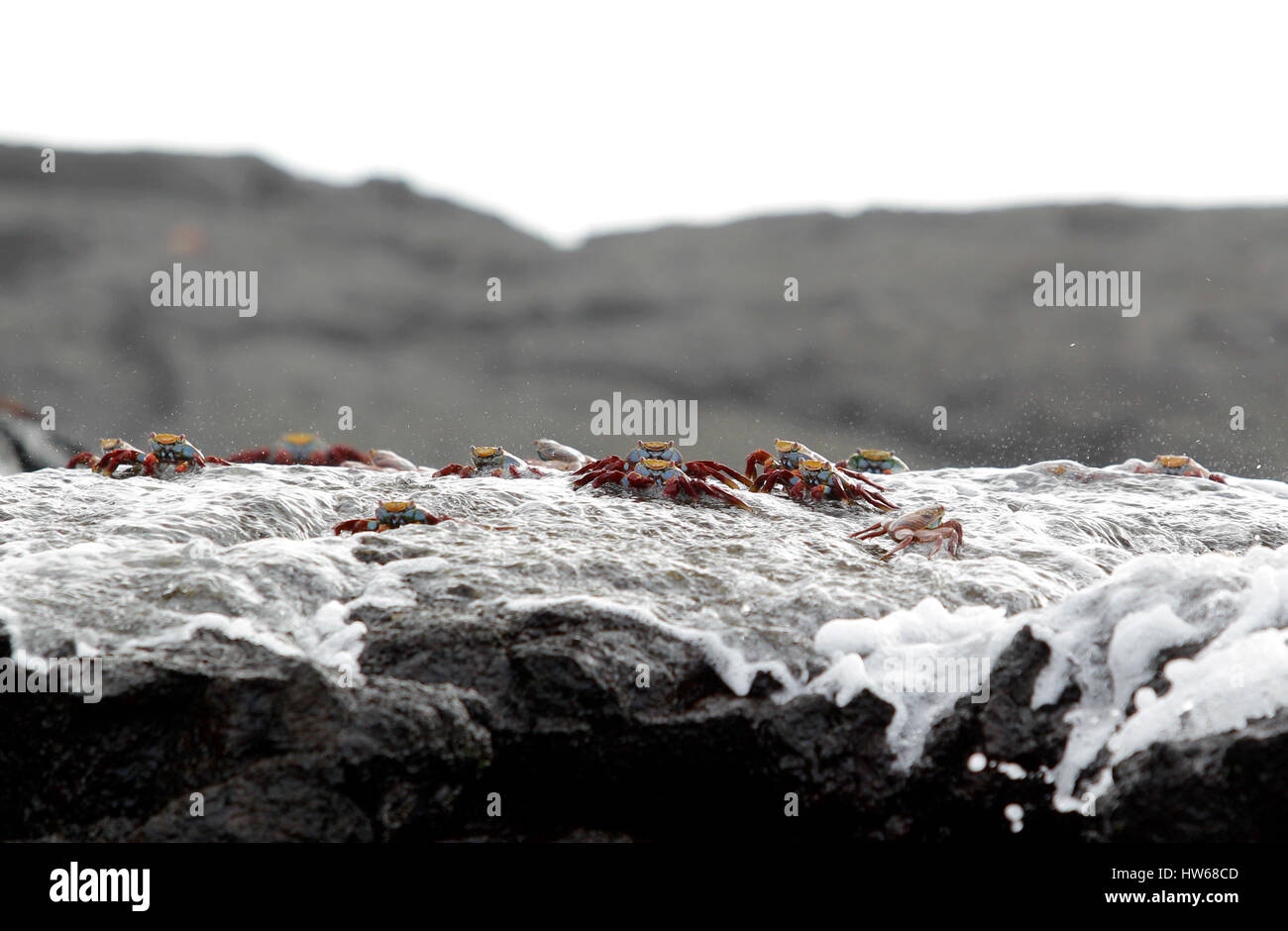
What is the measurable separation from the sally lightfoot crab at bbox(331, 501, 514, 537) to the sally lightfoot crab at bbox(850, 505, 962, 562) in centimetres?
196

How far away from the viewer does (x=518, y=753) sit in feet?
10.2

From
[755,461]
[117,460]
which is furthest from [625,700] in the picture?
[117,460]

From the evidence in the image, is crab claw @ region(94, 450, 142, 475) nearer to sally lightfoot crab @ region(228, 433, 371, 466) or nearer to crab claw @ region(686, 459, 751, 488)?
sally lightfoot crab @ region(228, 433, 371, 466)

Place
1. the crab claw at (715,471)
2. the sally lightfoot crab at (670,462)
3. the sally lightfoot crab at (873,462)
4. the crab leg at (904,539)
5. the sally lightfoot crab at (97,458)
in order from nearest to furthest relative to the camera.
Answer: the crab leg at (904,539) < the sally lightfoot crab at (670,462) < the crab claw at (715,471) < the sally lightfoot crab at (97,458) < the sally lightfoot crab at (873,462)

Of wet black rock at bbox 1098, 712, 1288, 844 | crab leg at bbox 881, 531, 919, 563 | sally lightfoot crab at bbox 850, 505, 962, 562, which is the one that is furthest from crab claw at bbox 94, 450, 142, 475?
wet black rock at bbox 1098, 712, 1288, 844

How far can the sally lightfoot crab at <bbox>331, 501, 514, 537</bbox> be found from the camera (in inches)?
177

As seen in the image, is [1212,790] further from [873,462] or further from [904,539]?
[873,462]

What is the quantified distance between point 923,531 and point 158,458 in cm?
482

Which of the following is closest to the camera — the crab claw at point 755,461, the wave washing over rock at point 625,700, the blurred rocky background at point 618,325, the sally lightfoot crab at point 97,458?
the wave washing over rock at point 625,700

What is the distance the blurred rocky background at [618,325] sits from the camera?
58.4 ft

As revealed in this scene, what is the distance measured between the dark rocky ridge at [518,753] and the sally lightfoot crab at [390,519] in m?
1.23

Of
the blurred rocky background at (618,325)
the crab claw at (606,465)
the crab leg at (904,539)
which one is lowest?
the crab leg at (904,539)

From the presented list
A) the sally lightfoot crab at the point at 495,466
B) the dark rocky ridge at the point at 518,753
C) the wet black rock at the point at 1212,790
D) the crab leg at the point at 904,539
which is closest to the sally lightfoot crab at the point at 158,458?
the sally lightfoot crab at the point at 495,466

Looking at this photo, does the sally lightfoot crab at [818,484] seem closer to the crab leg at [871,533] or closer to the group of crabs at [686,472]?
the group of crabs at [686,472]
